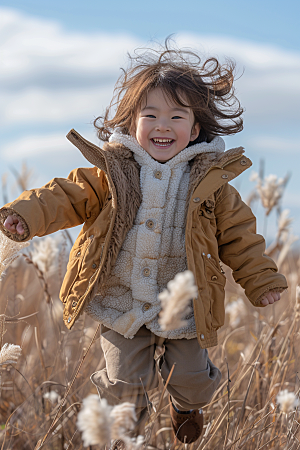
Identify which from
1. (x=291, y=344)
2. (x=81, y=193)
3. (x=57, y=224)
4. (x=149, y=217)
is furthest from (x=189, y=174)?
(x=291, y=344)

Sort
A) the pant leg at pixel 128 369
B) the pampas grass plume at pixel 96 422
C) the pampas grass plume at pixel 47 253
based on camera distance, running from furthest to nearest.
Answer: the pampas grass plume at pixel 47 253 < the pant leg at pixel 128 369 < the pampas grass plume at pixel 96 422

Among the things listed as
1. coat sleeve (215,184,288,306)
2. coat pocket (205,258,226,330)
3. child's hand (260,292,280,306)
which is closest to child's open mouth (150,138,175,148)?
coat sleeve (215,184,288,306)

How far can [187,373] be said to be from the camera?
77.1 inches

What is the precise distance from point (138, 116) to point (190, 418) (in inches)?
54.3

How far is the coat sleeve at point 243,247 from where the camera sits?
2.08m

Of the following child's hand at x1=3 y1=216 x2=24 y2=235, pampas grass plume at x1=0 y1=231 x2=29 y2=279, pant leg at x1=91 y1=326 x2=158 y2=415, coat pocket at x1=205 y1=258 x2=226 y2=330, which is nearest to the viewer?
pampas grass plume at x1=0 y1=231 x2=29 y2=279

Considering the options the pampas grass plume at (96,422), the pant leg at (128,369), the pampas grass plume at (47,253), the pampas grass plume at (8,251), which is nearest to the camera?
the pampas grass plume at (96,422)

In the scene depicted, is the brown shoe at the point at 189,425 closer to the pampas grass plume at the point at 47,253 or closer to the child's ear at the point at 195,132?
the pampas grass plume at the point at 47,253

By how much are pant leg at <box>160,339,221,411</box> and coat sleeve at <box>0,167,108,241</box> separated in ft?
2.22

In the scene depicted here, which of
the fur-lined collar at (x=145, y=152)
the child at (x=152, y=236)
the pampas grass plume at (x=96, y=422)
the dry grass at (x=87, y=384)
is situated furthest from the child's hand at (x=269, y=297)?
the pampas grass plume at (x=96, y=422)

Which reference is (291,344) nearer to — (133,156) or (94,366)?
(94,366)

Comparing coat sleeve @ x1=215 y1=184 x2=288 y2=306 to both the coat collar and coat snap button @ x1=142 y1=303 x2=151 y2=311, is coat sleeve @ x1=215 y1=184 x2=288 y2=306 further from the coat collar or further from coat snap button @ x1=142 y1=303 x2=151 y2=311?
coat snap button @ x1=142 y1=303 x2=151 y2=311

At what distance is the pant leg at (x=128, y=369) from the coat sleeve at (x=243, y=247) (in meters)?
0.50

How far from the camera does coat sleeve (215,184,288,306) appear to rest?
6.82 feet
